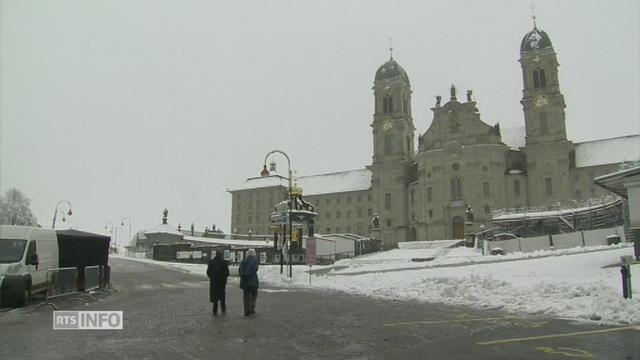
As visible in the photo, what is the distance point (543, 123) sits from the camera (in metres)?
75.0

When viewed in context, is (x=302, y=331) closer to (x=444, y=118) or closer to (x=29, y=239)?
(x=29, y=239)

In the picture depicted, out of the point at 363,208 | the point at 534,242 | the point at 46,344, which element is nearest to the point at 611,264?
the point at 46,344

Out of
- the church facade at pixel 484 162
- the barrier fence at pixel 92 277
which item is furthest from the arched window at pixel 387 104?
the barrier fence at pixel 92 277

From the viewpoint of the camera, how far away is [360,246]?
192ft

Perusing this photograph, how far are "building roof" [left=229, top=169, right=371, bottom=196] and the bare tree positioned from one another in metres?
44.0

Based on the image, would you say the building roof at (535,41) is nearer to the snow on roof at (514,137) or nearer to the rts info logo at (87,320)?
the snow on roof at (514,137)

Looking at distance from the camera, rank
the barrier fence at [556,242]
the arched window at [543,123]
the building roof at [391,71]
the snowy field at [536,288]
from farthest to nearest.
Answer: the building roof at [391,71] → the arched window at [543,123] → the barrier fence at [556,242] → the snowy field at [536,288]

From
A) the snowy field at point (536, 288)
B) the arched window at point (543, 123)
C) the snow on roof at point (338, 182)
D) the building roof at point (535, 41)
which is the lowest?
the snowy field at point (536, 288)

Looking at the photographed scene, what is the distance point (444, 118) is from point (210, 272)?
2744 inches

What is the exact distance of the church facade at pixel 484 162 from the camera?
72.9 metres

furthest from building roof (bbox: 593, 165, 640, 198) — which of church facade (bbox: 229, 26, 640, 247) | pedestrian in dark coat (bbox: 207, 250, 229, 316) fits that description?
church facade (bbox: 229, 26, 640, 247)

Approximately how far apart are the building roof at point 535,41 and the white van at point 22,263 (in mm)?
76190

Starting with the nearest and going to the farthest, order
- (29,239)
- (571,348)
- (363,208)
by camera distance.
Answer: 1. (571,348)
2. (29,239)
3. (363,208)

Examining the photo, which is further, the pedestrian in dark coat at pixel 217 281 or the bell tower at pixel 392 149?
the bell tower at pixel 392 149
